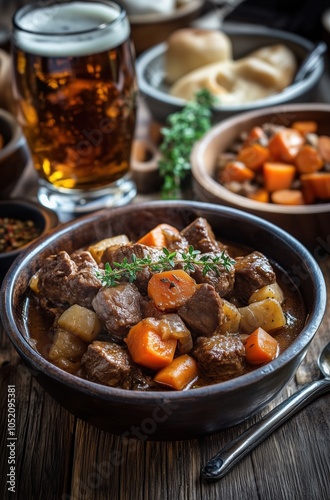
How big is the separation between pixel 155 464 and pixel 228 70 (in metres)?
2.71

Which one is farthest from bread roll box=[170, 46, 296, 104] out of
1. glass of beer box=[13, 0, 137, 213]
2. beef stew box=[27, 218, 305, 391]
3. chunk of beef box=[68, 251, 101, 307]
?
chunk of beef box=[68, 251, 101, 307]

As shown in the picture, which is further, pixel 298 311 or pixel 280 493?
pixel 298 311

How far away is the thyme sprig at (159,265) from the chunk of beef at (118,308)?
0.12 ft

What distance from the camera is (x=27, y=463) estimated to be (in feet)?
7.16

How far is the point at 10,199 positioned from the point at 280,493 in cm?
189

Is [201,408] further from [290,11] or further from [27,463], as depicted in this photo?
[290,11]

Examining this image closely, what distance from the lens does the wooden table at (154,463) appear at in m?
2.04

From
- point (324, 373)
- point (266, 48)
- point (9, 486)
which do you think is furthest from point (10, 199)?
point (266, 48)

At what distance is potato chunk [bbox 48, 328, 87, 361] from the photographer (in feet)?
6.97

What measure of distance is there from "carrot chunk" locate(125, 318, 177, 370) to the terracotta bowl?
0.99 metres

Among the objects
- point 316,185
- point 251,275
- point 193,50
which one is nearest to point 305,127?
point 316,185

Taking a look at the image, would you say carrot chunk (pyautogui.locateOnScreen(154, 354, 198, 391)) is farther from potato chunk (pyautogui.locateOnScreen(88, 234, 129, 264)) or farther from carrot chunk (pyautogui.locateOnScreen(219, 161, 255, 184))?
carrot chunk (pyautogui.locateOnScreen(219, 161, 255, 184))

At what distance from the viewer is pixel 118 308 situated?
2.09 metres

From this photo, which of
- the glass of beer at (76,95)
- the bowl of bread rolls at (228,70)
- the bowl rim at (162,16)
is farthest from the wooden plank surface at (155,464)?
the bowl rim at (162,16)
